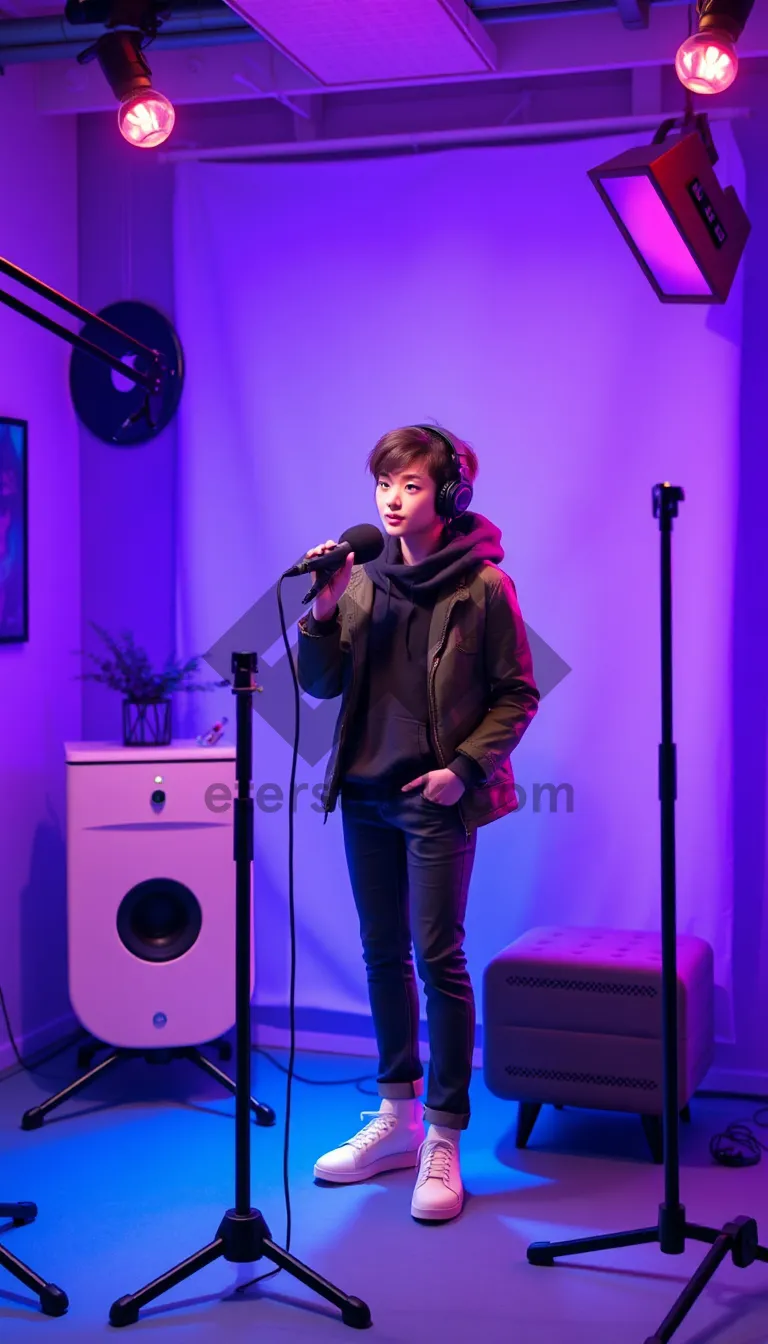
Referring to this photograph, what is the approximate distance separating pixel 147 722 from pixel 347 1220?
1422 mm

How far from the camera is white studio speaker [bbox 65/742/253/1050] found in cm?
354

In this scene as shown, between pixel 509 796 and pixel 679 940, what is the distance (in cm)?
78

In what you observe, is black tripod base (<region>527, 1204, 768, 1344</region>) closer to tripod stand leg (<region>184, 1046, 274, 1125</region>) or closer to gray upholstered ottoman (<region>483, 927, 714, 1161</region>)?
gray upholstered ottoman (<region>483, 927, 714, 1161</region>)

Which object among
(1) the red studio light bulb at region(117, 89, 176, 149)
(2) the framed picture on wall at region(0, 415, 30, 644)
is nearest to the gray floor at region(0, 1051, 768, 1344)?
(2) the framed picture on wall at region(0, 415, 30, 644)

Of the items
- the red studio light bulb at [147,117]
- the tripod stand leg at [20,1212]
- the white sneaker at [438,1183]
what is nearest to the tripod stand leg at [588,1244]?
the white sneaker at [438,1183]

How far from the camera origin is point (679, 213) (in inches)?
115

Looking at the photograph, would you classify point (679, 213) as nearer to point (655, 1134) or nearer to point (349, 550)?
point (349, 550)

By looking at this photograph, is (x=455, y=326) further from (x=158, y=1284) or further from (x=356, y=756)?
(x=158, y=1284)

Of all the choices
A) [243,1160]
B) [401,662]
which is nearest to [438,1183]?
[243,1160]

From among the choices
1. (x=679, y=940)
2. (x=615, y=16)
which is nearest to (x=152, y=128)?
(x=615, y=16)

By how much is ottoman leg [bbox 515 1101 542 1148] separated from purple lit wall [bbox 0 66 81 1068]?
1439 millimetres

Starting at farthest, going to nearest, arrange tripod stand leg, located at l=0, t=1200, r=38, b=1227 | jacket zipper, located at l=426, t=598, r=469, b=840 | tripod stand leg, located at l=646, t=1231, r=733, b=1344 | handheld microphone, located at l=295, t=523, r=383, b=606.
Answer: jacket zipper, located at l=426, t=598, r=469, b=840 < tripod stand leg, located at l=0, t=1200, r=38, b=1227 < handheld microphone, located at l=295, t=523, r=383, b=606 < tripod stand leg, located at l=646, t=1231, r=733, b=1344

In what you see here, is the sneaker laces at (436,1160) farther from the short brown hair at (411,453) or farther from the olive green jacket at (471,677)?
the short brown hair at (411,453)

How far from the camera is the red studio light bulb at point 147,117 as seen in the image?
301 cm
